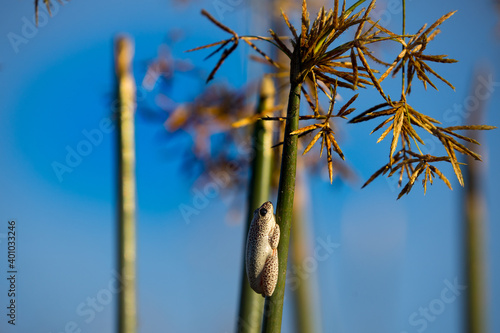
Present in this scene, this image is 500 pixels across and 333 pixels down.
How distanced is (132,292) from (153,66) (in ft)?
3.96

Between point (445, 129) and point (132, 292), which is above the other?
point (445, 129)

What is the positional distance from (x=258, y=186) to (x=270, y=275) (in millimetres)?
546

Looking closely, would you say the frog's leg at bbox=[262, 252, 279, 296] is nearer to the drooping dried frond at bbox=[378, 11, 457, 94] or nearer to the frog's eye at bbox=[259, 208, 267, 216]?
the frog's eye at bbox=[259, 208, 267, 216]

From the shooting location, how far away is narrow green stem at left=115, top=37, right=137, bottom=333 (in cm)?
158

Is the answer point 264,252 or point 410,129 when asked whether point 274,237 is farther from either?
point 410,129

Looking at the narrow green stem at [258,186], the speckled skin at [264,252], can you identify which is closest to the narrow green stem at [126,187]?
the narrow green stem at [258,186]

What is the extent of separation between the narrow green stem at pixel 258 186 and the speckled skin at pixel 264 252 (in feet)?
1.18

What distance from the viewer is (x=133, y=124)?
1762 mm

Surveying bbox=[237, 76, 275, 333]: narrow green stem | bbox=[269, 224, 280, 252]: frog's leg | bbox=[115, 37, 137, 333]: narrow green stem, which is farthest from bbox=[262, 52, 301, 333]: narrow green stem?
bbox=[115, 37, 137, 333]: narrow green stem

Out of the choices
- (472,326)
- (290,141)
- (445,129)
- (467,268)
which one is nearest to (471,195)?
(467,268)

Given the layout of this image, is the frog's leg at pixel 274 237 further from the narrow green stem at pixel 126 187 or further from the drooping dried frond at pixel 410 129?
the narrow green stem at pixel 126 187

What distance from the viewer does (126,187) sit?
1668 millimetres

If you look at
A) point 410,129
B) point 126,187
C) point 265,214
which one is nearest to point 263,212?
point 265,214

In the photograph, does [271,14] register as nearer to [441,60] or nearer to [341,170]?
[341,170]
